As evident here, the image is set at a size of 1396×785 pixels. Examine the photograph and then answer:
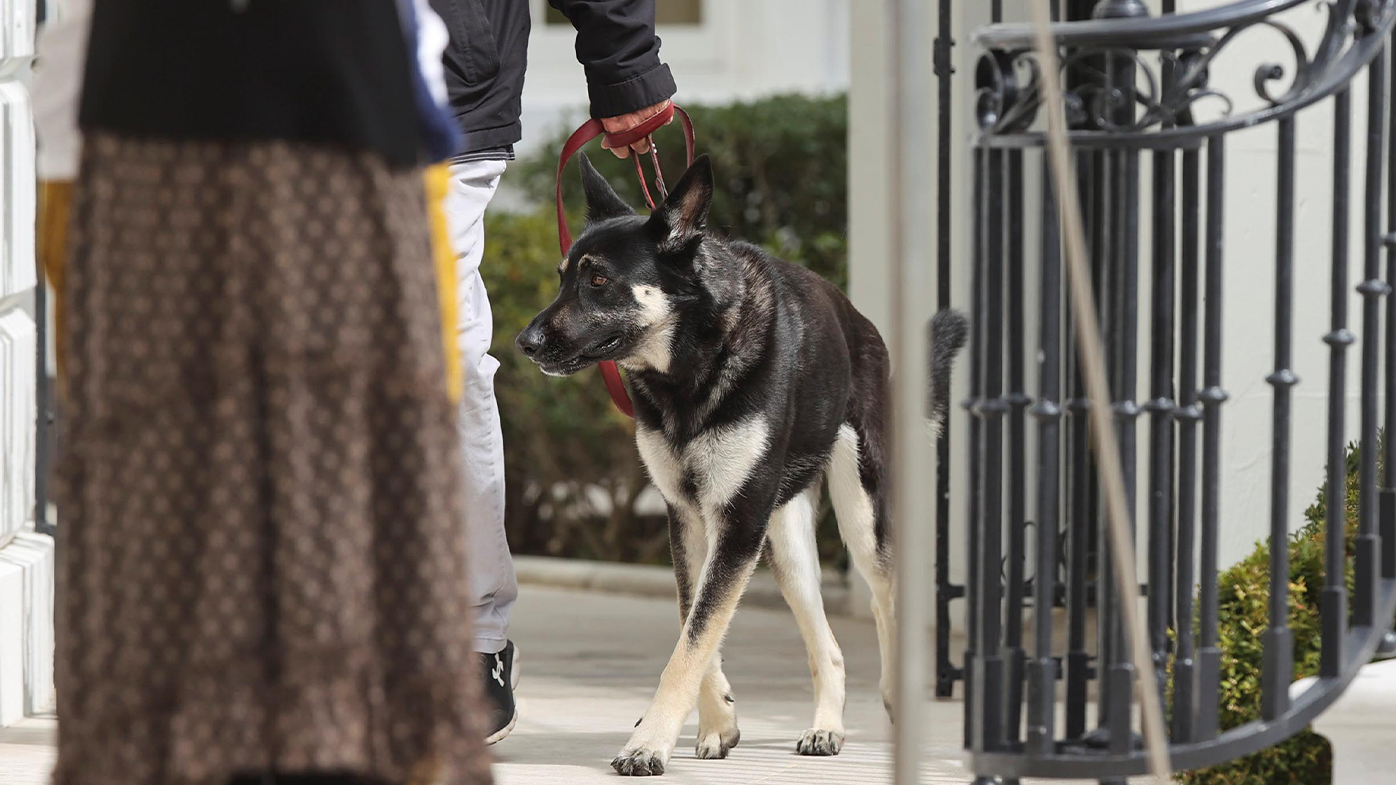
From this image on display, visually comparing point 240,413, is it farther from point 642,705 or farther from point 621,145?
point 642,705

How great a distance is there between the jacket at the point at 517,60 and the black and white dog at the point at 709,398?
0.80 feet

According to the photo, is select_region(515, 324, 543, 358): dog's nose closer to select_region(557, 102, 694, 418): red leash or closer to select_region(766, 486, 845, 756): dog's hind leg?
select_region(557, 102, 694, 418): red leash

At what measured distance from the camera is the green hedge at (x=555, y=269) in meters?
7.43

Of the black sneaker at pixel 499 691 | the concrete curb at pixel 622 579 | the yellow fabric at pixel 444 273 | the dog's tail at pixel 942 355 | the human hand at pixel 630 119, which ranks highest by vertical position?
the human hand at pixel 630 119

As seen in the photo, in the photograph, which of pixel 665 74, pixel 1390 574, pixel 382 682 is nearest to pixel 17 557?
pixel 665 74

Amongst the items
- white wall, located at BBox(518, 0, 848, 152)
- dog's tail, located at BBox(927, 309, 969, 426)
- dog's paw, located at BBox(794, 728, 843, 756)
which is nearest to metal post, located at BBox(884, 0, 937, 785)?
dog's paw, located at BBox(794, 728, 843, 756)

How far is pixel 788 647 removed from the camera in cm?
582

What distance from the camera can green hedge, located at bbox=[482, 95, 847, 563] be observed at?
7.43 metres

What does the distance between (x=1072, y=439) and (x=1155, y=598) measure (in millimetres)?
295

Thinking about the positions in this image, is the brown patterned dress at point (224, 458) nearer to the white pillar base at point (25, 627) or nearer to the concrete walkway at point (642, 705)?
the concrete walkway at point (642, 705)

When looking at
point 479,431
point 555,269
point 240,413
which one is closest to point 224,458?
point 240,413

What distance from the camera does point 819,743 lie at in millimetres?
3789

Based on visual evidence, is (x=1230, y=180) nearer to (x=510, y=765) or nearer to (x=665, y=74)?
(x=665, y=74)

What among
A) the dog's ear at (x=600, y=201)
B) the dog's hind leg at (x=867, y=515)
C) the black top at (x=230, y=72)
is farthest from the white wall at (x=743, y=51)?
the black top at (x=230, y=72)
